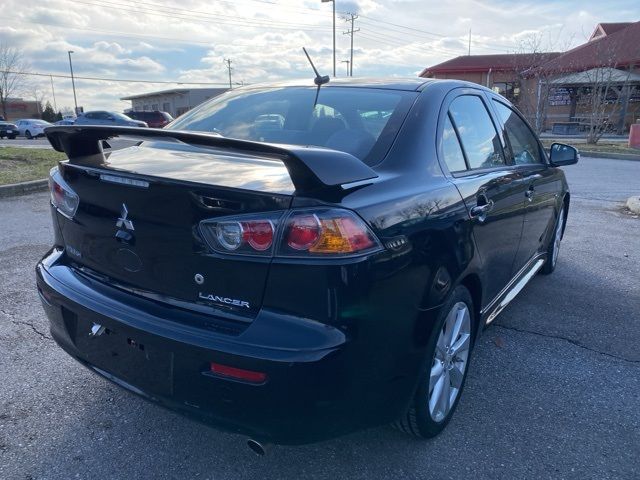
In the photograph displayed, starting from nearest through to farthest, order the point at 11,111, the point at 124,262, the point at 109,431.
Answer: the point at 124,262 < the point at 109,431 < the point at 11,111

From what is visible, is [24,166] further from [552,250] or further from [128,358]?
[128,358]

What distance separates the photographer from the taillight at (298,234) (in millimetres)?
1711

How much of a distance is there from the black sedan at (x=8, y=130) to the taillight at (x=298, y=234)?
38.4m

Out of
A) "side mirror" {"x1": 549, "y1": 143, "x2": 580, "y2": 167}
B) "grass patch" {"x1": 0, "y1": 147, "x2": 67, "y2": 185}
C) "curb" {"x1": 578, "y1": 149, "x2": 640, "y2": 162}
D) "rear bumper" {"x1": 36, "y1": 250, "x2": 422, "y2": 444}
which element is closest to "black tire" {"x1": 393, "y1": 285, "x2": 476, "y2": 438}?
"rear bumper" {"x1": 36, "y1": 250, "x2": 422, "y2": 444}

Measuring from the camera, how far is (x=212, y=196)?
5.86ft

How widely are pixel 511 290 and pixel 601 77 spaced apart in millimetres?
22715

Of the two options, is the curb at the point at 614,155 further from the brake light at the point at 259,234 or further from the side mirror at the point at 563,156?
the brake light at the point at 259,234

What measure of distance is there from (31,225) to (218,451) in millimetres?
5053

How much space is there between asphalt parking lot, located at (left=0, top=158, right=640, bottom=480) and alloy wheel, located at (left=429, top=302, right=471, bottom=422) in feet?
0.54

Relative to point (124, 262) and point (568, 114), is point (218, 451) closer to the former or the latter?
point (124, 262)

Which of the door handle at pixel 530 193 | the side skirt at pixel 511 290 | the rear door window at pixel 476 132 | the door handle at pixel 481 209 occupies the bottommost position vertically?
the side skirt at pixel 511 290

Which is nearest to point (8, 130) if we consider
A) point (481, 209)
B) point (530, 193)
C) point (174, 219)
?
point (530, 193)

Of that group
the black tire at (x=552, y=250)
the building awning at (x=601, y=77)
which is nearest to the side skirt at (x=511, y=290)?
the black tire at (x=552, y=250)

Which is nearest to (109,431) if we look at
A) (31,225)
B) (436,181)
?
(436,181)
